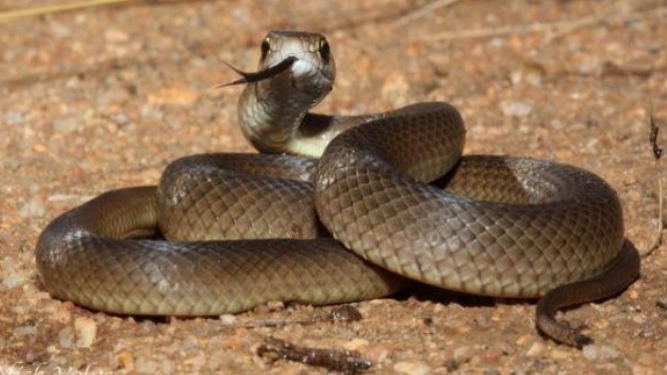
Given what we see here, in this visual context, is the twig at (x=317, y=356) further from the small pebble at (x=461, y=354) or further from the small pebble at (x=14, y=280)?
the small pebble at (x=14, y=280)

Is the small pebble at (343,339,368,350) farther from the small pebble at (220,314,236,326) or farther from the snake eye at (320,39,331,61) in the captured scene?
the snake eye at (320,39,331,61)

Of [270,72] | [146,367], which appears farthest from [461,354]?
[270,72]

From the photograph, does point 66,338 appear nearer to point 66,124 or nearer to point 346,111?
point 66,124

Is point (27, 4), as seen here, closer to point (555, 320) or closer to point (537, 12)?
point (537, 12)

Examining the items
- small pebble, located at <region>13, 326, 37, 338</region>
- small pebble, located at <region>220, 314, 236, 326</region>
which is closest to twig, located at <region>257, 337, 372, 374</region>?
small pebble, located at <region>220, 314, 236, 326</region>

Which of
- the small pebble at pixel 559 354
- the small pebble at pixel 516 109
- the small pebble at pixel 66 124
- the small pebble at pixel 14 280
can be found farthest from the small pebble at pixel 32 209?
the small pebble at pixel 516 109

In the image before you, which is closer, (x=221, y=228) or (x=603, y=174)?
(x=221, y=228)

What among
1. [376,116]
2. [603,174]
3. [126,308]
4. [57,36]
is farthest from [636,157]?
[57,36]
